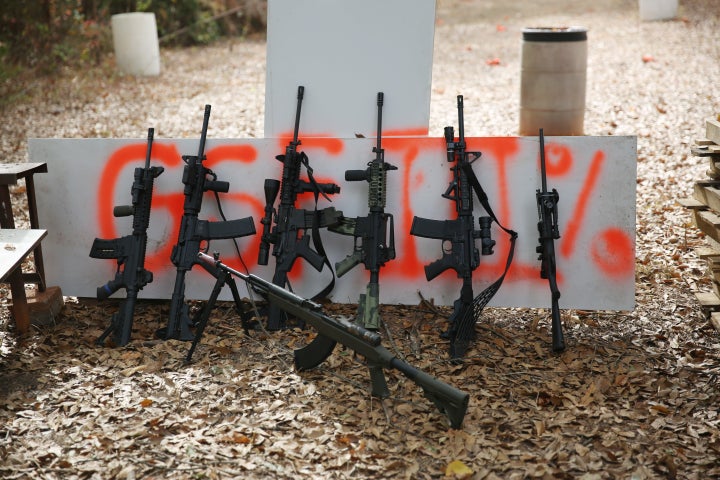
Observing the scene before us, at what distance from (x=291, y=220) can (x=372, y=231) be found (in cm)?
67

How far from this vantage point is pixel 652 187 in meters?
9.30

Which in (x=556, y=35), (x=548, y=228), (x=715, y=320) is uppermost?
(x=556, y=35)

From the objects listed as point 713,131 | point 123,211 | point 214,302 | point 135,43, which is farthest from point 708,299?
point 135,43

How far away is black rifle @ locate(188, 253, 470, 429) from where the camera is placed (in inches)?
186

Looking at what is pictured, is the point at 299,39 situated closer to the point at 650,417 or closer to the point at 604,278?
the point at 604,278

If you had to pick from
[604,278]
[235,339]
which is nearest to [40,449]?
[235,339]

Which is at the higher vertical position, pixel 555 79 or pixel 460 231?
pixel 555 79

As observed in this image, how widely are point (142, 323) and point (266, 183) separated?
5.08 feet

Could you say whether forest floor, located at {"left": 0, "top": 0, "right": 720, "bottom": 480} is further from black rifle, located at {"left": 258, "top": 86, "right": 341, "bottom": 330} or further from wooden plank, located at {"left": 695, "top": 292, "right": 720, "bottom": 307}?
black rifle, located at {"left": 258, "top": 86, "right": 341, "bottom": 330}

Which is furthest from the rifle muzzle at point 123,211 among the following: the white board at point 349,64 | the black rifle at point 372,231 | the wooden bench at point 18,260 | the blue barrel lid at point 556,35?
the blue barrel lid at point 556,35

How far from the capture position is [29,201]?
255 inches

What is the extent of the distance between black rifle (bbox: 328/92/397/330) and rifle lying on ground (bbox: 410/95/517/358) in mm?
260

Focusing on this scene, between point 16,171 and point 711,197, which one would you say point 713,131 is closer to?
point 711,197

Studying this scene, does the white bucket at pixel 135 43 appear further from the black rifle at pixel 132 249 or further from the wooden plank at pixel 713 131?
the wooden plank at pixel 713 131
